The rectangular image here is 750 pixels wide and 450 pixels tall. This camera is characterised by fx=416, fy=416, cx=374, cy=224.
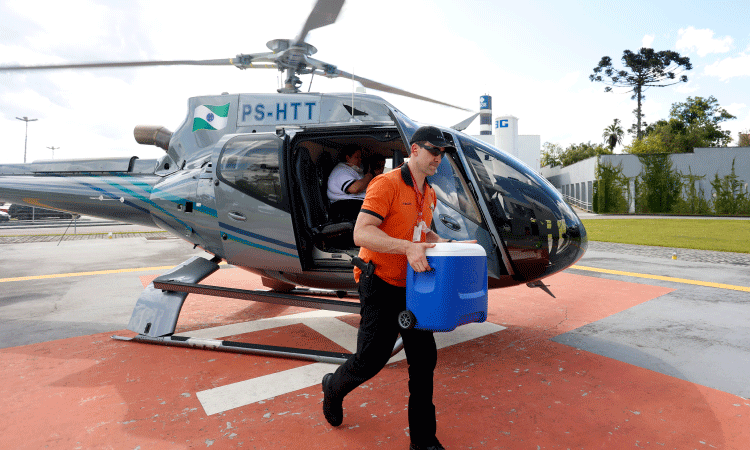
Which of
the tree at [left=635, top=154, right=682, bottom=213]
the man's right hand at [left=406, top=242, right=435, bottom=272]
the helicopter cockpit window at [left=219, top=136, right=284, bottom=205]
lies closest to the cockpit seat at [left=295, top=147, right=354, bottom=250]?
the helicopter cockpit window at [left=219, top=136, right=284, bottom=205]

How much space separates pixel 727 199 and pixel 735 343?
127 feet

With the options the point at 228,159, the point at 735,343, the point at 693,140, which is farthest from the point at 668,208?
the point at 228,159

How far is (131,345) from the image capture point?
4078 millimetres

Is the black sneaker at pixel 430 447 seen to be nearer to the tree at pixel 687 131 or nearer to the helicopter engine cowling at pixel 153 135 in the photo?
the helicopter engine cowling at pixel 153 135

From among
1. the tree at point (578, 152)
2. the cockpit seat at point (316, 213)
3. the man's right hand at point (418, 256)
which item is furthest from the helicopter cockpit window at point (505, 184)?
the tree at point (578, 152)

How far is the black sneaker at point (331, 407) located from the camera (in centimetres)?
242

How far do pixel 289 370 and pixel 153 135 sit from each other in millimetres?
3906

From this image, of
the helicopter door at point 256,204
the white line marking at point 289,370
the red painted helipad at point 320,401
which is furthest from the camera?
the helicopter door at point 256,204

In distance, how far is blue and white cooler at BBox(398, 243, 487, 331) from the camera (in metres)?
1.87

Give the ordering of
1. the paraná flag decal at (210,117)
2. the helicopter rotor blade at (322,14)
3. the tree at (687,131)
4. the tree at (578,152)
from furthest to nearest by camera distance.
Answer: the tree at (578,152) < the tree at (687,131) < the paraná flag decal at (210,117) < the helicopter rotor blade at (322,14)

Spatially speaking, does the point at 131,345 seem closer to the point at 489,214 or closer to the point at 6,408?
the point at 6,408

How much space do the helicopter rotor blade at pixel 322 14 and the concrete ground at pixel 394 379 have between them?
128 inches

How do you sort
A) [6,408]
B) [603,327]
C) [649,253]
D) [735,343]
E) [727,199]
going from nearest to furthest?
[6,408] → [735,343] → [603,327] → [649,253] → [727,199]

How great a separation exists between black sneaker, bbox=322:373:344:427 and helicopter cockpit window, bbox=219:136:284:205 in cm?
206
